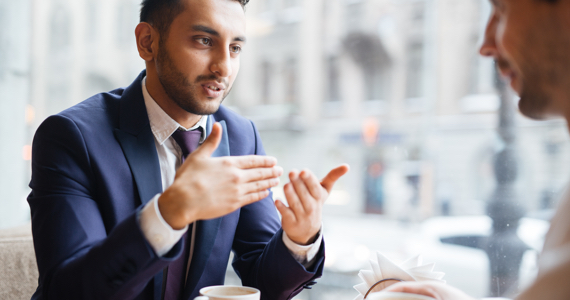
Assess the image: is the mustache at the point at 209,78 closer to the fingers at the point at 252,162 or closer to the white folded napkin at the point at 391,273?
the fingers at the point at 252,162

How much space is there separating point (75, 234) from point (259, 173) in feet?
1.46

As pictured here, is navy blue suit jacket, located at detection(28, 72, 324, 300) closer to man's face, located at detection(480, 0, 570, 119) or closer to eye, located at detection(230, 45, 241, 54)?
eye, located at detection(230, 45, 241, 54)

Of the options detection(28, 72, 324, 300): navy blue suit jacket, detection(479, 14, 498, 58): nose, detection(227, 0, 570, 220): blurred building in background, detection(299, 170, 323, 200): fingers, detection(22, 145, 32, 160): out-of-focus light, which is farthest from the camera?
detection(227, 0, 570, 220): blurred building in background

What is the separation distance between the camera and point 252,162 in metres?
0.94

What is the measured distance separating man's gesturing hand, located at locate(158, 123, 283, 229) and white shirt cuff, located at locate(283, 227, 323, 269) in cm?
22

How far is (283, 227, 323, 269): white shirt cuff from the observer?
1.12 m

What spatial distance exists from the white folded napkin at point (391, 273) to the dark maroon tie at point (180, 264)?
0.53 metres

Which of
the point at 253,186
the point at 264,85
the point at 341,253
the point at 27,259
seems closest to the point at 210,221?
the point at 253,186

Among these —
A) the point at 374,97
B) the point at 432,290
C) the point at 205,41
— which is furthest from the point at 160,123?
the point at 374,97

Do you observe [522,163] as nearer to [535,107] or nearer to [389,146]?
[535,107]

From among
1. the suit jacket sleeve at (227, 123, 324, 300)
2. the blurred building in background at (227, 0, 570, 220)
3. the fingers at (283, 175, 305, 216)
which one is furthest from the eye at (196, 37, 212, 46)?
the blurred building in background at (227, 0, 570, 220)

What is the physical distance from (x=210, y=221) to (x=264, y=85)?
7.23m

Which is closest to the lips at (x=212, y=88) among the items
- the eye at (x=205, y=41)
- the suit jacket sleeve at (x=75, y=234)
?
the eye at (x=205, y=41)

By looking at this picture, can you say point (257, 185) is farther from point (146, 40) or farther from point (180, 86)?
point (146, 40)
